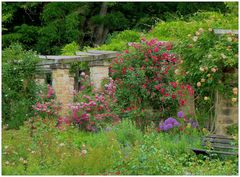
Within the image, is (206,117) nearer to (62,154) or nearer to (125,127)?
(125,127)

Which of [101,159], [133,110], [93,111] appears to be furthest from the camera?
[93,111]

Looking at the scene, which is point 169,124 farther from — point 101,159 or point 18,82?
point 18,82

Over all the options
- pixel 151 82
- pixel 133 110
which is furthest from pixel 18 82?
pixel 151 82

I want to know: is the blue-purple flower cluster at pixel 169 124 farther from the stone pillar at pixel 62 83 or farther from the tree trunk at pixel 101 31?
the tree trunk at pixel 101 31

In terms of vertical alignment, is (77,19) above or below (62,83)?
above

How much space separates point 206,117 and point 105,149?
4.78 meters

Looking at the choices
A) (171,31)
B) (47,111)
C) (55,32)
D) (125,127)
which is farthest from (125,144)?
(55,32)

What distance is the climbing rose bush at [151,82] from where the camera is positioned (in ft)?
45.0

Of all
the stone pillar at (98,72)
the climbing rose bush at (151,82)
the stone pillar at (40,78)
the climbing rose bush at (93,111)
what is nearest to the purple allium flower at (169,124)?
the climbing rose bush at (151,82)

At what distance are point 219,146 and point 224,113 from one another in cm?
196

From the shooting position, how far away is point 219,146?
977 centimetres

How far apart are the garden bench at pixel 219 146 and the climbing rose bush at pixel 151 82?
3.45 m

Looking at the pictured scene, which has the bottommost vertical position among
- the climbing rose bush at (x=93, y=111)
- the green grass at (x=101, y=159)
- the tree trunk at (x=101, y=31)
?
the green grass at (x=101, y=159)

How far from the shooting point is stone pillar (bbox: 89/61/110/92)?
48.8ft
